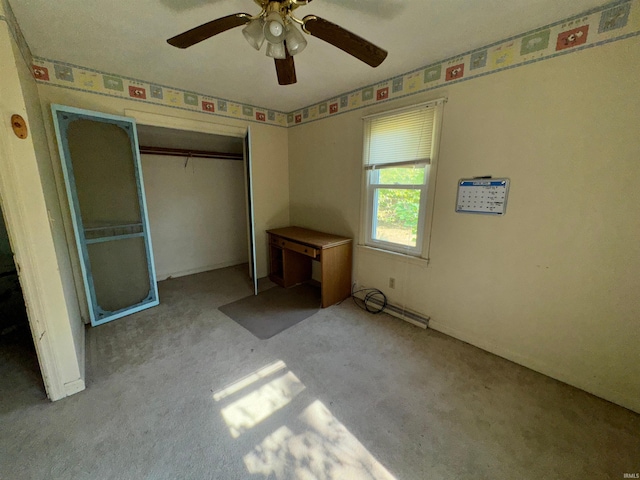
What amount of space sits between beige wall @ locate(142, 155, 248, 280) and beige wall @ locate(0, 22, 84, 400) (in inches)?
81.8

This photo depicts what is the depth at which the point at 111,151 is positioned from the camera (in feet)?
8.03

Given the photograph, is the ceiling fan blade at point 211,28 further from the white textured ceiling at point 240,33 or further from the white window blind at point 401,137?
the white window blind at point 401,137

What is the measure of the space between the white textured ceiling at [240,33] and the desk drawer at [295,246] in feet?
5.67

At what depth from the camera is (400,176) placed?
2482mm

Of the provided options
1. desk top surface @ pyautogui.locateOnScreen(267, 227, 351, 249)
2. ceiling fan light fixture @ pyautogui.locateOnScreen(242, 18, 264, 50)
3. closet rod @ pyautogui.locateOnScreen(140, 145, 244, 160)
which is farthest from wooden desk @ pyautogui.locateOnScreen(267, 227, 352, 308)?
ceiling fan light fixture @ pyautogui.locateOnScreen(242, 18, 264, 50)

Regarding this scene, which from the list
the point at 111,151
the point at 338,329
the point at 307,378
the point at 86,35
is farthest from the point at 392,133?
the point at 111,151

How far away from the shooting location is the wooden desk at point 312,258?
2756mm

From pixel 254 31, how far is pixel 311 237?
2081 mm

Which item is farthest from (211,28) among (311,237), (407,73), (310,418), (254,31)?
(310,418)

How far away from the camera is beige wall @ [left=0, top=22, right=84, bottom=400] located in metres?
1.29

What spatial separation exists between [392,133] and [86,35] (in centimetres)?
251

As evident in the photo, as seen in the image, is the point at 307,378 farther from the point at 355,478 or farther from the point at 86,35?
the point at 86,35

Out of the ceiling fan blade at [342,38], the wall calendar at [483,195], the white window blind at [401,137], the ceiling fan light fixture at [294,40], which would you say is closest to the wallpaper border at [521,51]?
the white window blind at [401,137]

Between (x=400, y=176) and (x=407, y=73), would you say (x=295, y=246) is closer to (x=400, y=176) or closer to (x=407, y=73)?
(x=400, y=176)
